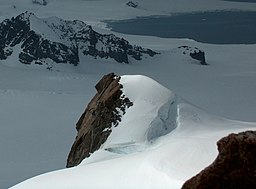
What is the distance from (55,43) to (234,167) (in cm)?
4625

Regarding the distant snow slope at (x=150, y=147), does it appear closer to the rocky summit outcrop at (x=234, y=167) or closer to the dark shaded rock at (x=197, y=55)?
the rocky summit outcrop at (x=234, y=167)

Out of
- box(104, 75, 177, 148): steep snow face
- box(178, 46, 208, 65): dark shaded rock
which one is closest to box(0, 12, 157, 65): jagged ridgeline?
box(178, 46, 208, 65): dark shaded rock

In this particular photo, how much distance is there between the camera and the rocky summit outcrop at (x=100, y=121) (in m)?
13.0

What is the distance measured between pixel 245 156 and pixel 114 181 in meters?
3.09

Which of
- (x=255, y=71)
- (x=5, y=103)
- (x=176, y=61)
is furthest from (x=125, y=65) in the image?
(x=5, y=103)

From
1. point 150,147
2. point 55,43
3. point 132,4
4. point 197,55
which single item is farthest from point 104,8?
point 150,147

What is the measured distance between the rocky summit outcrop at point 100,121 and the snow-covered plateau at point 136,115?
0.23 metres

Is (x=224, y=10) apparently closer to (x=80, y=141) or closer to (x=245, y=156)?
(x=80, y=141)

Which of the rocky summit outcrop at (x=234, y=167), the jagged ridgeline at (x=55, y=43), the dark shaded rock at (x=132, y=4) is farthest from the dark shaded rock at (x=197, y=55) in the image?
the dark shaded rock at (x=132, y=4)

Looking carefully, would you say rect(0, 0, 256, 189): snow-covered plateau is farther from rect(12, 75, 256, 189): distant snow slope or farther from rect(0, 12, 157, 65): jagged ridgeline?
rect(0, 12, 157, 65): jagged ridgeline

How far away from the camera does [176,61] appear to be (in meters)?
51.0

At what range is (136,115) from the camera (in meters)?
13.2

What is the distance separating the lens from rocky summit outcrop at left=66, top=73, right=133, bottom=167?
42.8 feet

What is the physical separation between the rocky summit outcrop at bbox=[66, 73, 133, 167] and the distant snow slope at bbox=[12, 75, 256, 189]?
206mm
